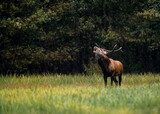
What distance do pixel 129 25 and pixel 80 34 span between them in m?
4.99

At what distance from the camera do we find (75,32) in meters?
33.7

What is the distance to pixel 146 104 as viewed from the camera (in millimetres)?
9922

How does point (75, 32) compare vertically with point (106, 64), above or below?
below

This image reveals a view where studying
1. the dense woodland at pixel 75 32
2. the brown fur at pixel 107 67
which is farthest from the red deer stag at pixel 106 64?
the dense woodland at pixel 75 32

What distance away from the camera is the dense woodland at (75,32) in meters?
27.7

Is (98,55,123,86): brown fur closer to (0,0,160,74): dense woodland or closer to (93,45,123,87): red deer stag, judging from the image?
(93,45,123,87): red deer stag

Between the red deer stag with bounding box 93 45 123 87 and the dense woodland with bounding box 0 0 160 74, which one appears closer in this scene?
the red deer stag with bounding box 93 45 123 87

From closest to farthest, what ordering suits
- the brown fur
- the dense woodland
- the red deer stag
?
the red deer stag, the brown fur, the dense woodland

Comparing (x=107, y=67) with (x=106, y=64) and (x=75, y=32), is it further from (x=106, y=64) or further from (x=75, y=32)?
(x=75, y=32)

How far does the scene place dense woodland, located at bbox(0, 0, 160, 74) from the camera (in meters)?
27.7

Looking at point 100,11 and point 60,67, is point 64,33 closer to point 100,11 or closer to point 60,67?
point 100,11

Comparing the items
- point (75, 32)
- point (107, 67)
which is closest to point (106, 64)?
point (107, 67)

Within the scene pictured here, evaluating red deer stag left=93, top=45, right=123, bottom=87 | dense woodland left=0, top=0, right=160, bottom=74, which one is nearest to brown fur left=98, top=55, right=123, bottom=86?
red deer stag left=93, top=45, right=123, bottom=87

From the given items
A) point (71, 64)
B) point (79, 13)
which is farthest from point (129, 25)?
point (71, 64)
